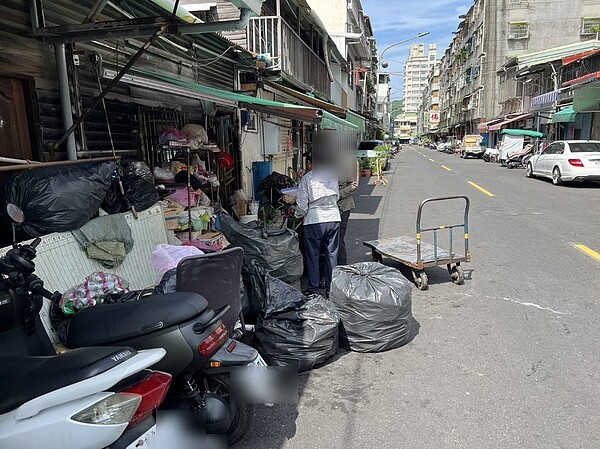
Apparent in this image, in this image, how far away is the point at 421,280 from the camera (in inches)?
216

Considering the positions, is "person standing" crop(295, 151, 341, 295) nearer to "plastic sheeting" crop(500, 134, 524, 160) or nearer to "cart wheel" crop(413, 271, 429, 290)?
"cart wheel" crop(413, 271, 429, 290)

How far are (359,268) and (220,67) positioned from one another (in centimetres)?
588

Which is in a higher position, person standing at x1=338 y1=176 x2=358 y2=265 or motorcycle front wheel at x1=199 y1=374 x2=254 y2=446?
person standing at x1=338 y1=176 x2=358 y2=265

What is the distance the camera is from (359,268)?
446cm

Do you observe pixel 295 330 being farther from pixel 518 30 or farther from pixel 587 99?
pixel 518 30

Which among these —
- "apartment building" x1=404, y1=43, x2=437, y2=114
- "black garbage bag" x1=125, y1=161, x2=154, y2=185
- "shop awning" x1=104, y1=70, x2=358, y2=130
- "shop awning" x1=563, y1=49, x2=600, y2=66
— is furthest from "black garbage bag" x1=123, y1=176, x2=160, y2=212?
"apartment building" x1=404, y1=43, x2=437, y2=114

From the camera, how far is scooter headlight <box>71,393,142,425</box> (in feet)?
5.60

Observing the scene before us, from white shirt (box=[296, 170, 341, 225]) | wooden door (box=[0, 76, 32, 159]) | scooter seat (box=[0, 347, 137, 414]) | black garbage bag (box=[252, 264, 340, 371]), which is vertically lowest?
black garbage bag (box=[252, 264, 340, 371])

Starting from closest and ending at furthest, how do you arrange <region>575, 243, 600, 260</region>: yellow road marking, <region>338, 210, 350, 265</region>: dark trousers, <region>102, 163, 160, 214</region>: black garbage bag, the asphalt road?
1. the asphalt road
2. <region>102, 163, 160, 214</region>: black garbage bag
3. <region>338, 210, 350, 265</region>: dark trousers
4. <region>575, 243, 600, 260</region>: yellow road marking

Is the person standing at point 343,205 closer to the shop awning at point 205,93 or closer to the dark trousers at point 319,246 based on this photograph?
the dark trousers at point 319,246

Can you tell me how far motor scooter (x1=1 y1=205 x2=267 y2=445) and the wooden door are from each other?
206 cm

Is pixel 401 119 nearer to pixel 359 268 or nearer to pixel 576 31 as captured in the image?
pixel 576 31

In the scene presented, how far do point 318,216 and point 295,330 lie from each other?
6.05 feet

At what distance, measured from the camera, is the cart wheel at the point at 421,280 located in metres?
5.47
